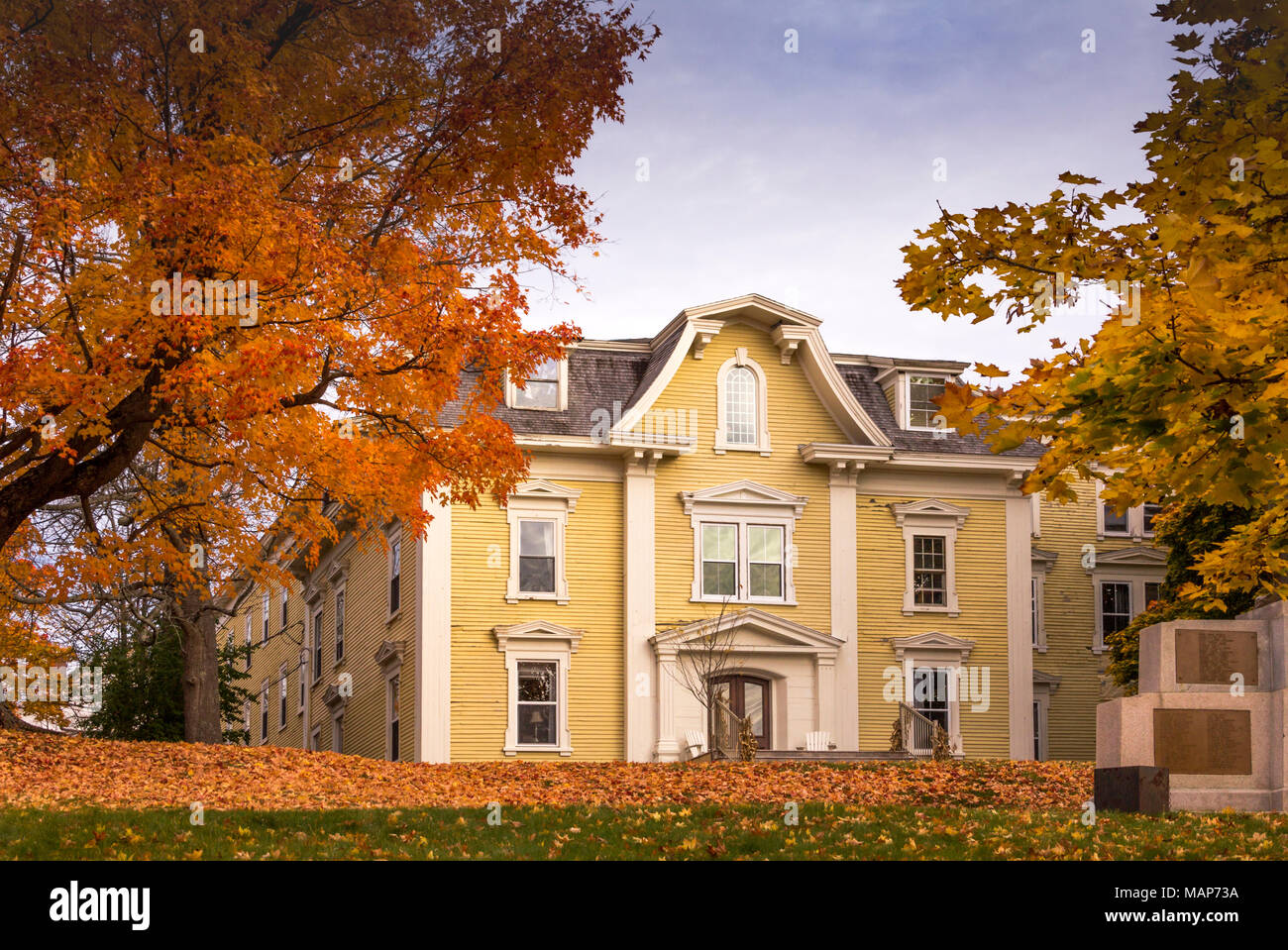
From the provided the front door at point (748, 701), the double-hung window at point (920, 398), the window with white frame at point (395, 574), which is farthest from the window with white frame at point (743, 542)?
the window with white frame at point (395, 574)

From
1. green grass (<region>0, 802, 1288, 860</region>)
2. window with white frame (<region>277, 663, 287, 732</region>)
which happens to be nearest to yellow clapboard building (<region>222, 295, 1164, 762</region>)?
window with white frame (<region>277, 663, 287, 732</region>)

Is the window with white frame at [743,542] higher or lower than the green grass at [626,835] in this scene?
higher

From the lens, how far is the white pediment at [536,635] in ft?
103

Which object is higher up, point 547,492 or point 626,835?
point 547,492

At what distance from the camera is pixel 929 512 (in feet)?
113

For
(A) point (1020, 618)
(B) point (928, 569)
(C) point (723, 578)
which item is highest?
(B) point (928, 569)

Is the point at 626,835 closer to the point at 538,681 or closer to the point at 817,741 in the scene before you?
the point at 538,681

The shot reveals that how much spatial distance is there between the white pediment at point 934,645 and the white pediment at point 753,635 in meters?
1.70

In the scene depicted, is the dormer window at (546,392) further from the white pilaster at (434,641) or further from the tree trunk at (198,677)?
the tree trunk at (198,677)

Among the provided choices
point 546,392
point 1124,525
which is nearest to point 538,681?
point 546,392

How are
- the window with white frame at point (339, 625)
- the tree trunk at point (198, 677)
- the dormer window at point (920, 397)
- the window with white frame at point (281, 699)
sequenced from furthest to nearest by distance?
the window with white frame at point (281, 699), the window with white frame at point (339, 625), the dormer window at point (920, 397), the tree trunk at point (198, 677)

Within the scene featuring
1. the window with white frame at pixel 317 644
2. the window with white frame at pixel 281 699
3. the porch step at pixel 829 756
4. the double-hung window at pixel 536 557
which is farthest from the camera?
the window with white frame at pixel 281 699

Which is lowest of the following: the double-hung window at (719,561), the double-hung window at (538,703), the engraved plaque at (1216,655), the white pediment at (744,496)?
the double-hung window at (538,703)

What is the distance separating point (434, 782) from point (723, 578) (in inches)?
467
